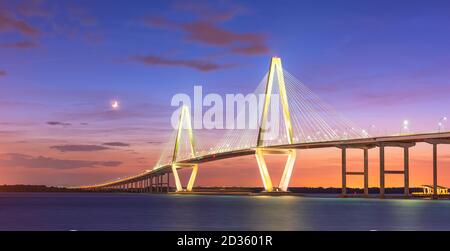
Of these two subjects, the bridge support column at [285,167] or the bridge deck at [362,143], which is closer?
the bridge deck at [362,143]

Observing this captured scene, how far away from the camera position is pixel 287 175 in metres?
104

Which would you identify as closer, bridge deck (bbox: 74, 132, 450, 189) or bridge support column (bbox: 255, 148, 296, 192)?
bridge deck (bbox: 74, 132, 450, 189)

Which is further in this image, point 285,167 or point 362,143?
point 285,167
